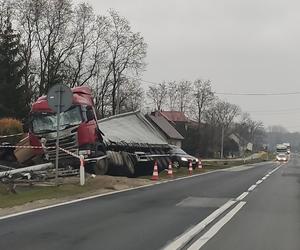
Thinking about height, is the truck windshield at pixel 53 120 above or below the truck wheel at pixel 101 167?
above

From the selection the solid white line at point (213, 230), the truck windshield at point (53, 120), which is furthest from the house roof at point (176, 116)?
the solid white line at point (213, 230)

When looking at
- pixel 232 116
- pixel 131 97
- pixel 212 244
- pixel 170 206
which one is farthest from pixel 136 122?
pixel 232 116

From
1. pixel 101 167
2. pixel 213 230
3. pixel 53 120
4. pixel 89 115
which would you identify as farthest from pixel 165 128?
pixel 213 230

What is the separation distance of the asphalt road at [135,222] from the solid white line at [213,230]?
13 cm

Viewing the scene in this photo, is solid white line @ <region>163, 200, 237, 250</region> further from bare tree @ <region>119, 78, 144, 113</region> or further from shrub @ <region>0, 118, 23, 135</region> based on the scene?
bare tree @ <region>119, 78, 144, 113</region>

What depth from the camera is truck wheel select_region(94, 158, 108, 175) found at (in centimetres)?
2491

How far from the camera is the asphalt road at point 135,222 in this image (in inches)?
351

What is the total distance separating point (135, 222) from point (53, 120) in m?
13.7

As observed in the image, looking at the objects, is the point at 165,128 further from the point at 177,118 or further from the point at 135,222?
the point at 135,222

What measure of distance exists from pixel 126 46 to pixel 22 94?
79.3ft

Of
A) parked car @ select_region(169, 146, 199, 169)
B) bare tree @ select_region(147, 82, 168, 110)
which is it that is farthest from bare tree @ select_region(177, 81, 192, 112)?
parked car @ select_region(169, 146, 199, 169)

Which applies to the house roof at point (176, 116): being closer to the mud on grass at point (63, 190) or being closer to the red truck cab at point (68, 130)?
the red truck cab at point (68, 130)

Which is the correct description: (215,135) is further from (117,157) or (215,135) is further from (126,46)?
(117,157)

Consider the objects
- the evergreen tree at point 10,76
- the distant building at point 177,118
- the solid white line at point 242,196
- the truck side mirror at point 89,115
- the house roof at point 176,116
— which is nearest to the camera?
the solid white line at point 242,196
